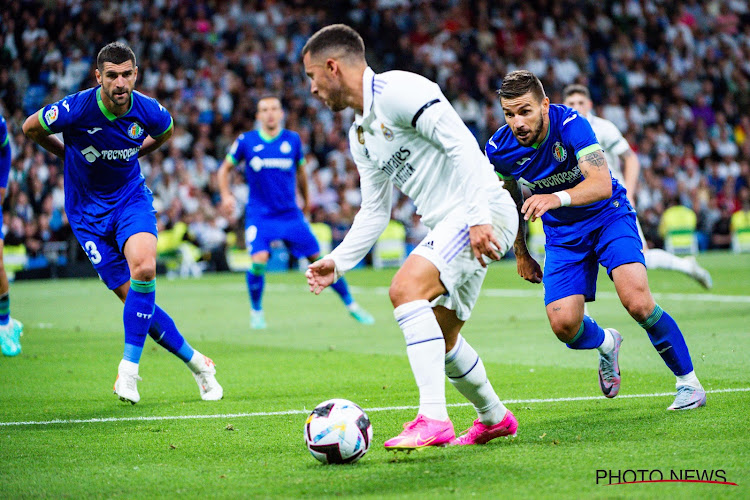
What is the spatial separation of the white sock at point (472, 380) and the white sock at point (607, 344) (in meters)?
1.48

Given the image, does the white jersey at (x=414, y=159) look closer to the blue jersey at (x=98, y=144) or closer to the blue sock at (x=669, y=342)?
the blue sock at (x=669, y=342)

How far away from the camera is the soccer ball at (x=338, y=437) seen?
15.8 ft

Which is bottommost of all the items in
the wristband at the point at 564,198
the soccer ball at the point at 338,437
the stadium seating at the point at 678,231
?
the stadium seating at the point at 678,231

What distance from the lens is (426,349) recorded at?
4.83 meters

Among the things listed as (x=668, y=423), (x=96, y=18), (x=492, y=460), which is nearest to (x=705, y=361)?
(x=668, y=423)

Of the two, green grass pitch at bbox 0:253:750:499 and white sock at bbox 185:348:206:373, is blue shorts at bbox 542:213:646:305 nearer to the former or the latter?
green grass pitch at bbox 0:253:750:499

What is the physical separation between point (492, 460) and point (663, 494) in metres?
1.05

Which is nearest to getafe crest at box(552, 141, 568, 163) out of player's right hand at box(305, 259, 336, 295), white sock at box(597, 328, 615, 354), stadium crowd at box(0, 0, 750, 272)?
white sock at box(597, 328, 615, 354)

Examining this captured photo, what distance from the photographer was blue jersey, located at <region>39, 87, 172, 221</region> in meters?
7.09

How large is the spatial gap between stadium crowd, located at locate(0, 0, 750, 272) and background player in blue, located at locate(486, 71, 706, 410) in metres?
16.7

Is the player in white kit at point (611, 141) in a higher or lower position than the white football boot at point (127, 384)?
higher

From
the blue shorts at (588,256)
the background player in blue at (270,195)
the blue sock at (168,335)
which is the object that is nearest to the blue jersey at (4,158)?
the blue sock at (168,335)

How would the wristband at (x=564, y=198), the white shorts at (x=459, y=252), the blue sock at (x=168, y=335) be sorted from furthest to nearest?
the blue sock at (x=168, y=335)
the wristband at (x=564, y=198)
the white shorts at (x=459, y=252)

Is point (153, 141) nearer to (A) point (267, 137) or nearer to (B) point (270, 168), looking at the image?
(B) point (270, 168)
